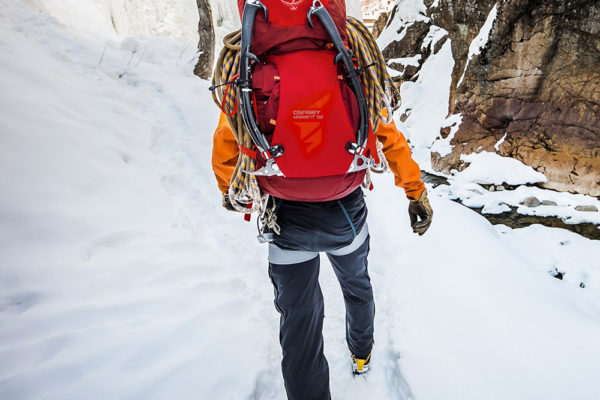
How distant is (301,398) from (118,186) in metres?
2.51

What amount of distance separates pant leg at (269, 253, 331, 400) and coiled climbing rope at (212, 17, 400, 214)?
0.36 meters

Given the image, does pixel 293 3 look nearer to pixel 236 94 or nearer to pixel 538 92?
pixel 236 94

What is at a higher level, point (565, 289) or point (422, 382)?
point (565, 289)

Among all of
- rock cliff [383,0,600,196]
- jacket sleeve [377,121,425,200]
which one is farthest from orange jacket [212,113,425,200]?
rock cliff [383,0,600,196]

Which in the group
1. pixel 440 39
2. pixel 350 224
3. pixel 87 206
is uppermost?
pixel 440 39

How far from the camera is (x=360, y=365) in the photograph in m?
1.75

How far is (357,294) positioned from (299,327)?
43 cm

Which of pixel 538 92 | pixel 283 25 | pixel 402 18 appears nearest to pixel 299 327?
pixel 283 25

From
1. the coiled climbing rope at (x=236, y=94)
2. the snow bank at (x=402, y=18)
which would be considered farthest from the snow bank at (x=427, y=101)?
the coiled climbing rope at (x=236, y=94)

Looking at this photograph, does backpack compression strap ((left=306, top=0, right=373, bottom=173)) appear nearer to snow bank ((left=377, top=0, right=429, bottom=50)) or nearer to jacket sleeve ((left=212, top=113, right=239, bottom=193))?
jacket sleeve ((left=212, top=113, right=239, bottom=193))

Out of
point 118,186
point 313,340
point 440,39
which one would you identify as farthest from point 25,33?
point 440,39

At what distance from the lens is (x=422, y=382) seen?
5.34 feet

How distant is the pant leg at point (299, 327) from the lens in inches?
50.8

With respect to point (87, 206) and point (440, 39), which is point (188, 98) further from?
point (440, 39)
